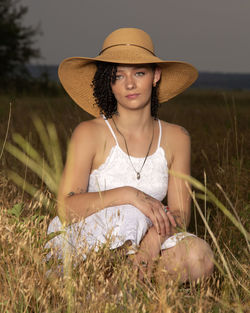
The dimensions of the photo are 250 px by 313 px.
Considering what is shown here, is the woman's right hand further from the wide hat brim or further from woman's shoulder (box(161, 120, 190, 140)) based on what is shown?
the wide hat brim

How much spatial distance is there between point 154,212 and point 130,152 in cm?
60

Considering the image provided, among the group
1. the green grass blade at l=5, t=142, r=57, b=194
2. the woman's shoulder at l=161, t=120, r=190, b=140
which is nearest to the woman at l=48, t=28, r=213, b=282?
the woman's shoulder at l=161, t=120, r=190, b=140

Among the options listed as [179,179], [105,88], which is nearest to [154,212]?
[179,179]

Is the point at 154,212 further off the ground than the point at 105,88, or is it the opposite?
the point at 105,88

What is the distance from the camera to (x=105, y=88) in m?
3.01

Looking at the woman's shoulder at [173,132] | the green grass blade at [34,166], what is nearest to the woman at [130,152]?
the woman's shoulder at [173,132]

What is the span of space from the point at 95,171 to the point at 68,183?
0.20 meters

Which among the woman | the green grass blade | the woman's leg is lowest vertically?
the woman's leg

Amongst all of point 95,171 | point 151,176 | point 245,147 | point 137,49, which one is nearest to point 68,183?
point 95,171

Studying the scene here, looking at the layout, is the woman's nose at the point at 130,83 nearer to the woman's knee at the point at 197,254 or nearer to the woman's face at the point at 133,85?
the woman's face at the point at 133,85

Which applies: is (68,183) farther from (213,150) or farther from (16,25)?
(16,25)

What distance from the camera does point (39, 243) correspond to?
7.41 ft

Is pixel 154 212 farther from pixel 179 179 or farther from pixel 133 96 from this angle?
pixel 133 96

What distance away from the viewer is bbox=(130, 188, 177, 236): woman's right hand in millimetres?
2482
